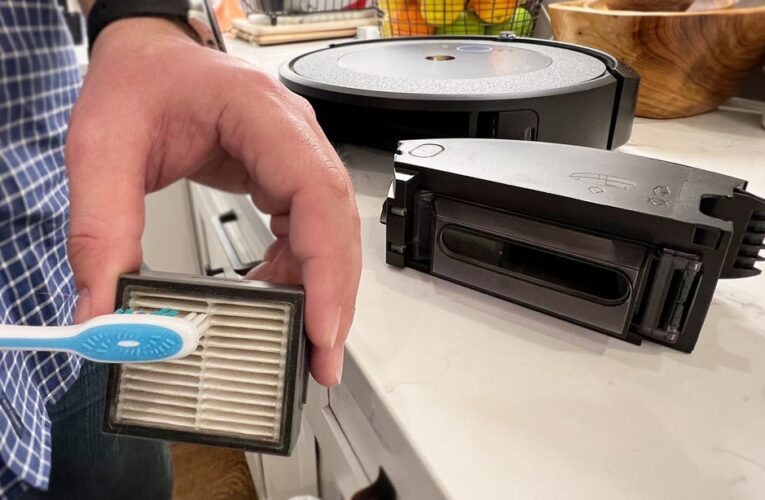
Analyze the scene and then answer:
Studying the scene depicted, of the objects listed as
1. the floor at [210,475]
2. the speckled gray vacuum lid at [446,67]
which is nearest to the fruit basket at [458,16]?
the speckled gray vacuum lid at [446,67]

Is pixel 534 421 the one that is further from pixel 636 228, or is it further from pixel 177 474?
pixel 177 474

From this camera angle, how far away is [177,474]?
123cm

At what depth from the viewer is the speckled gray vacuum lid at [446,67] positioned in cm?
48

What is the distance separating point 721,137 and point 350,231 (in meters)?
0.54

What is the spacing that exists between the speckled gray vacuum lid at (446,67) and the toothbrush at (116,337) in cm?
30

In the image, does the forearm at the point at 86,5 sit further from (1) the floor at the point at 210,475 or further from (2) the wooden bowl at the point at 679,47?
(1) the floor at the point at 210,475

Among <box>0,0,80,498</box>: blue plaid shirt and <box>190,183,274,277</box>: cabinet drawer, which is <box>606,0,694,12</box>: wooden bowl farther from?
<box>0,0,80,498</box>: blue plaid shirt

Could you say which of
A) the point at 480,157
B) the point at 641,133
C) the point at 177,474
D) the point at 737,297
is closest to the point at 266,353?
the point at 480,157

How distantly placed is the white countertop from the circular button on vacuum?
85mm

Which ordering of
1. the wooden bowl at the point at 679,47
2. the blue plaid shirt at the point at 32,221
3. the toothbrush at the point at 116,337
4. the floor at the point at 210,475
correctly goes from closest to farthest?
the toothbrush at the point at 116,337
the blue plaid shirt at the point at 32,221
the wooden bowl at the point at 679,47
the floor at the point at 210,475

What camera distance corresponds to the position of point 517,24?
0.86 metres

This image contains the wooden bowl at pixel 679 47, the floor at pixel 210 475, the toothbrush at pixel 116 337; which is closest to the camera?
the toothbrush at pixel 116 337

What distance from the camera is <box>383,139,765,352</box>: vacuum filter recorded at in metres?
0.31

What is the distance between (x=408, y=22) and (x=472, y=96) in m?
0.47
